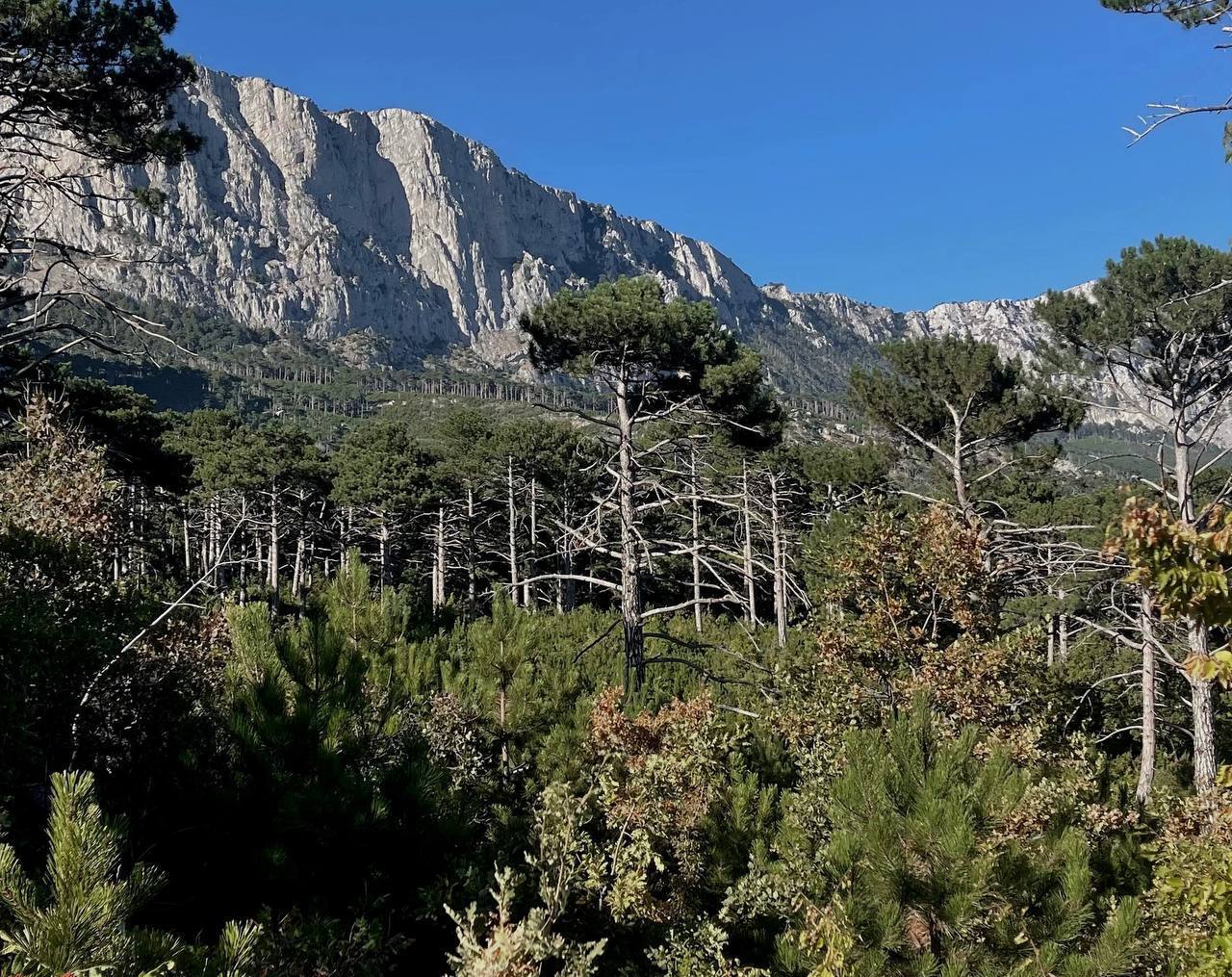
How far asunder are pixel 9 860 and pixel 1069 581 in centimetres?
1854

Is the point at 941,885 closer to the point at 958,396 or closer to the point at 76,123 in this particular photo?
the point at 76,123

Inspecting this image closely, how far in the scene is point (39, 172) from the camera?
8273 millimetres

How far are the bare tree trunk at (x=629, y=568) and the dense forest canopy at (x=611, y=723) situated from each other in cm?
6

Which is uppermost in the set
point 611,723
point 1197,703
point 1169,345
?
point 1169,345

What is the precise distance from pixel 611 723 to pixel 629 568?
3361 millimetres

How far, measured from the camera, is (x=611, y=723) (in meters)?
7.30

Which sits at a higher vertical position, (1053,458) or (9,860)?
(1053,458)

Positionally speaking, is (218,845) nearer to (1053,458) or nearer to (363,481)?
(1053,458)

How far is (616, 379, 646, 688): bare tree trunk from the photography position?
10086 millimetres

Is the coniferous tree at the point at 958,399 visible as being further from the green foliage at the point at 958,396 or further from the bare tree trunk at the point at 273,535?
the bare tree trunk at the point at 273,535

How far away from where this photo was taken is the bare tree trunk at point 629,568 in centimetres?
1009

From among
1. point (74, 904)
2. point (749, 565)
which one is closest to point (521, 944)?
point (74, 904)

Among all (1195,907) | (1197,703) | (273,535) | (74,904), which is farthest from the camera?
(273,535)

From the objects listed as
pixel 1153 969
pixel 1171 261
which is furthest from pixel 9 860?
pixel 1171 261
